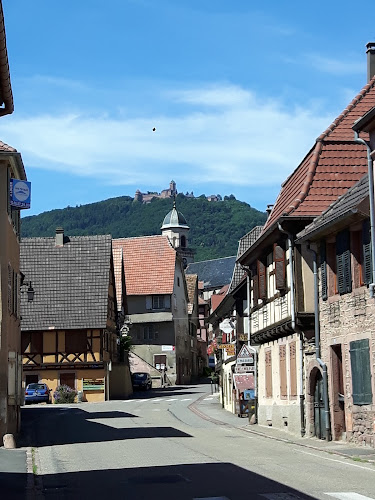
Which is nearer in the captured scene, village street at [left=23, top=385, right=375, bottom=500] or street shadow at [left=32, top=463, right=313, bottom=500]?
street shadow at [left=32, top=463, right=313, bottom=500]

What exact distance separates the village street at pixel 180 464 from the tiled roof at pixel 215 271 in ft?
356

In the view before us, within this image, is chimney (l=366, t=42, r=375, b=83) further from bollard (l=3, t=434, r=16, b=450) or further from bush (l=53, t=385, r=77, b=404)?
bush (l=53, t=385, r=77, b=404)

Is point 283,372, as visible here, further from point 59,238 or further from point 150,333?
point 150,333

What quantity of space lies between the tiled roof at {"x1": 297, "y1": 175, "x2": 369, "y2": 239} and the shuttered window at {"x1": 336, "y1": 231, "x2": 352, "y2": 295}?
575 mm

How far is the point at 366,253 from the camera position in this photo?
21688 millimetres

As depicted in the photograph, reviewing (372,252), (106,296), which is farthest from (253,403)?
(106,296)

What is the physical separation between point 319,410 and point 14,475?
11.6 meters

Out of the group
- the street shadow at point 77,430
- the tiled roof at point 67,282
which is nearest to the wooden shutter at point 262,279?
the street shadow at point 77,430

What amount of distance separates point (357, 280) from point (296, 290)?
4.69m

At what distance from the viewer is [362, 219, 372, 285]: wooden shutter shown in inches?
845

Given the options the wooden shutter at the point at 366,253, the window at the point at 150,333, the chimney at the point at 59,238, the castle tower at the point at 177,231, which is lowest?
the wooden shutter at the point at 366,253

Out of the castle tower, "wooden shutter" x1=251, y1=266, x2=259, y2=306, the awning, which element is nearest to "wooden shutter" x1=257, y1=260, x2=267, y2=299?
"wooden shutter" x1=251, y1=266, x2=259, y2=306

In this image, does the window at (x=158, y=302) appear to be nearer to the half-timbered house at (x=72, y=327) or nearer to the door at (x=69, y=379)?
the half-timbered house at (x=72, y=327)

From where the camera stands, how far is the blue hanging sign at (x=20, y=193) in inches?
1061
